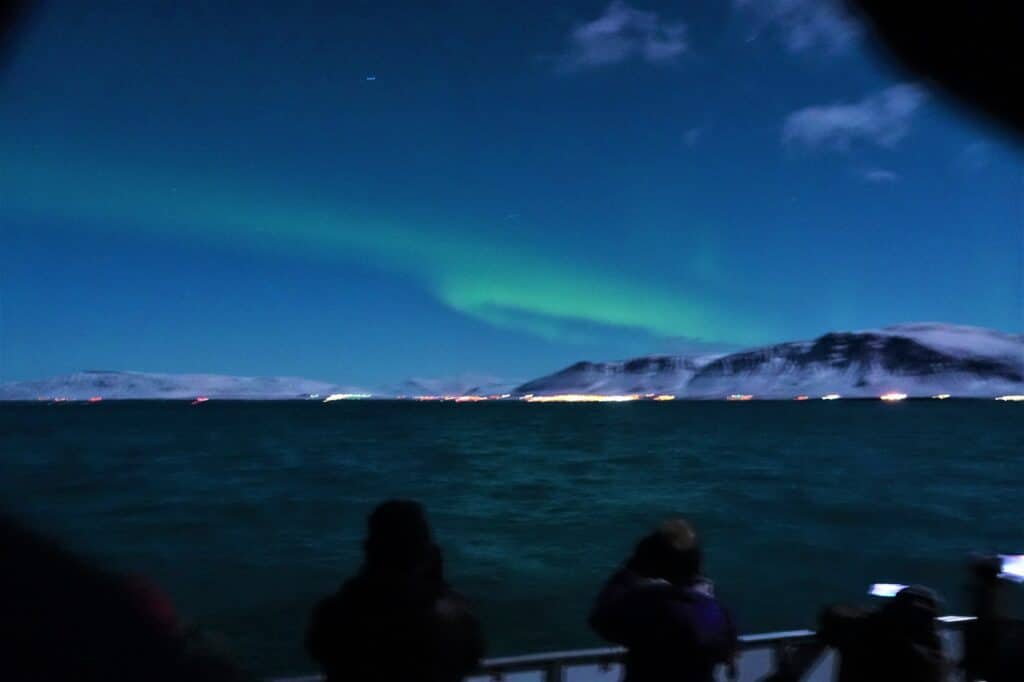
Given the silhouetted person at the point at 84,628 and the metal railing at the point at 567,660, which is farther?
the metal railing at the point at 567,660

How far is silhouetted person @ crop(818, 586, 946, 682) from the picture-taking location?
231 centimetres

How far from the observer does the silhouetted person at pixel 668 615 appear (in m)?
2.61

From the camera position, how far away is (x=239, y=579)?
1839 cm

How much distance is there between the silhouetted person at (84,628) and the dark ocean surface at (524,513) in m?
0.37

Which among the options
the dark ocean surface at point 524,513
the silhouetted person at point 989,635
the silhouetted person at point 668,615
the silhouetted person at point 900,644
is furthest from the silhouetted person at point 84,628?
the silhouetted person at point 989,635

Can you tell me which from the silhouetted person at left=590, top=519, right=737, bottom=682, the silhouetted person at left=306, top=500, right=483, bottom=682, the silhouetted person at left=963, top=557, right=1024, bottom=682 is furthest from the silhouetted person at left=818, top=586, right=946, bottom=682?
the silhouetted person at left=963, top=557, right=1024, bottom=682

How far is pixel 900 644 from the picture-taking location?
2334 mm

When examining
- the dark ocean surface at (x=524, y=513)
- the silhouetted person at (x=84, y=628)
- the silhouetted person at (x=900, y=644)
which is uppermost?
the silhouetted person at (x=900, y=644)

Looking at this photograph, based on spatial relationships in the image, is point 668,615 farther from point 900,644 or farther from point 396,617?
point 396,617

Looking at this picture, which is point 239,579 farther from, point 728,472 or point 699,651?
point 728,472

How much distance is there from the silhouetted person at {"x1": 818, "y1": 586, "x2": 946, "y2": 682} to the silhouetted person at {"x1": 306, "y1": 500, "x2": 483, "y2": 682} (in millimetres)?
1139

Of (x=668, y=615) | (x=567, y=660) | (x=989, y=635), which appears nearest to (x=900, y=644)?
(x=668, y=615)

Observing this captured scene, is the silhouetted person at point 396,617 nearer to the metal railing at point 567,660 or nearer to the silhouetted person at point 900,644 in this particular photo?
the silhouetted person at point 900,644

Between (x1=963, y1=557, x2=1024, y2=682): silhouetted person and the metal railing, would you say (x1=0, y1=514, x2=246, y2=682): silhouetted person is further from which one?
(x1=963, y1=557, x2=1024, y2=682): silhouetted person
